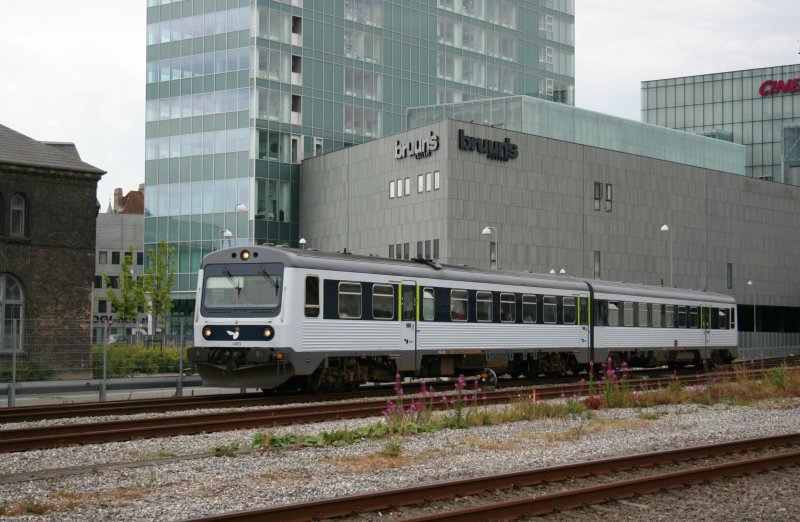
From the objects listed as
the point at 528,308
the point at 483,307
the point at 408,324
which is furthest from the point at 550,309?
the point at 408,324

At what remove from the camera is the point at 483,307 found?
92.1ft

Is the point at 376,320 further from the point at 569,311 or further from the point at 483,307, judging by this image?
the point at 569,311

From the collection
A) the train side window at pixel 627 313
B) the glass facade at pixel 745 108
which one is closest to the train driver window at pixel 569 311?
the train side window at pixel 627 313

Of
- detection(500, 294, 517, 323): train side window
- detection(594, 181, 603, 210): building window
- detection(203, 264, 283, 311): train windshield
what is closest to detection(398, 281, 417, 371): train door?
detection(203, 264, 283, 311): train windshield

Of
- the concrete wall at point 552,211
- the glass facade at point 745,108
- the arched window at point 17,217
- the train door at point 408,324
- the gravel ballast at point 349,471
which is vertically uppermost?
the glass facade at point 745,108

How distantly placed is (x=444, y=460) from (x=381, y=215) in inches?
2172

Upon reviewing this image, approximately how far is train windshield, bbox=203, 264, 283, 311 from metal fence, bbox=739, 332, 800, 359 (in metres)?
44.6

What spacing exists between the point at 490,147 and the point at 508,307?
3731cm

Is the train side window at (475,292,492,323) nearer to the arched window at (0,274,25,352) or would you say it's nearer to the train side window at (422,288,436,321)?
the train side window at (422,288,436,321)

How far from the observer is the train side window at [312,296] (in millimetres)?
22484

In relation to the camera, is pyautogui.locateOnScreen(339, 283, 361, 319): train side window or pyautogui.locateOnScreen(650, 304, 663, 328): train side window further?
pyautogui.locateOnScreen(650, 304, 663, 328): train side window

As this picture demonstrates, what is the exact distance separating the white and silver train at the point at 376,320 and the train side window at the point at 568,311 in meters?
0.04

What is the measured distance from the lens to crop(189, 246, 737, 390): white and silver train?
2224 cm

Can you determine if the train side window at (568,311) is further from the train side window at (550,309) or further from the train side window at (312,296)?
the train side window at (312,296)
